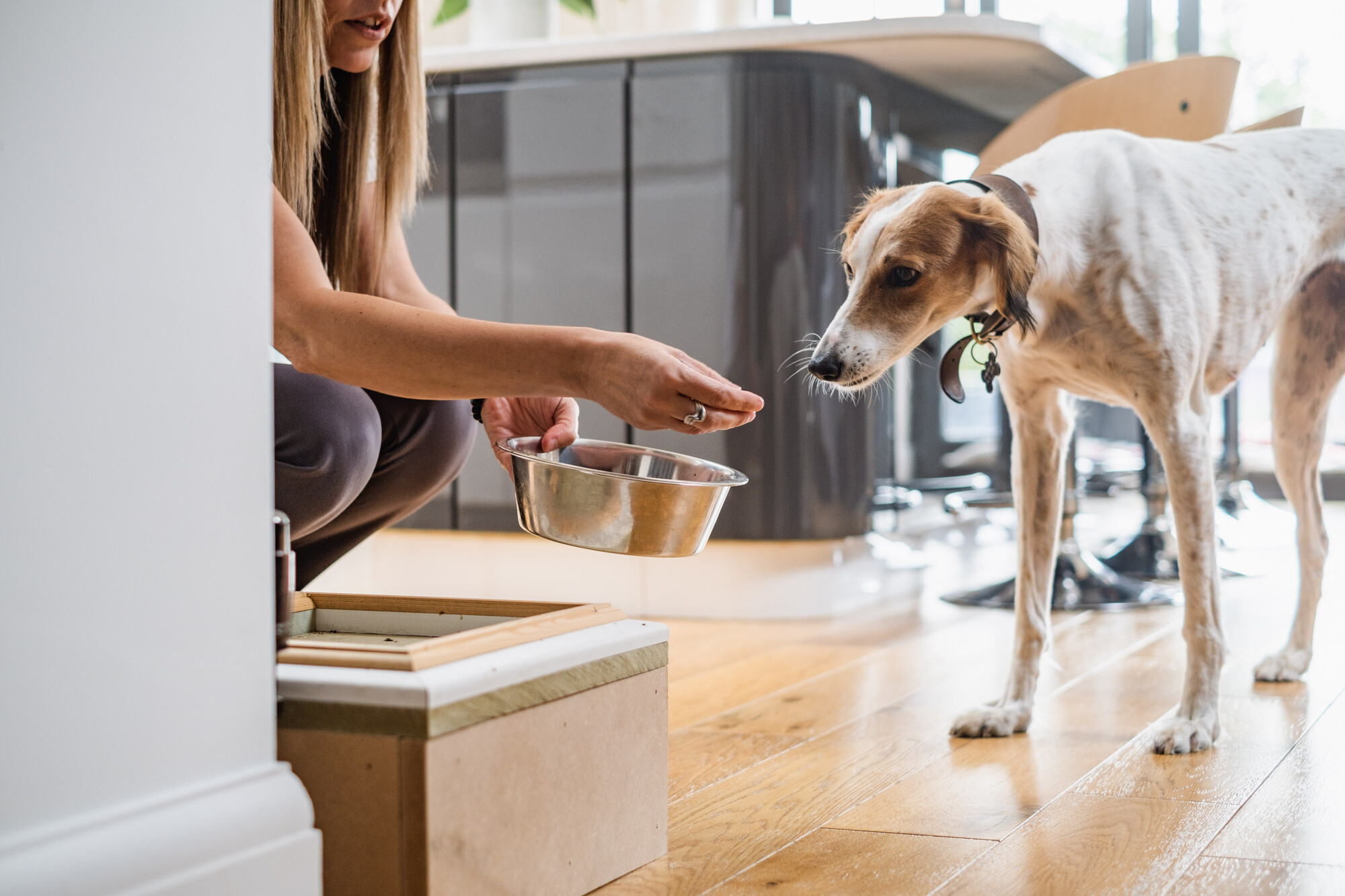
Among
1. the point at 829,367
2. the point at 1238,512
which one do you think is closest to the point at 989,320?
the point at 829,367

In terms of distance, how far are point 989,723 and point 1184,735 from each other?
0.22m

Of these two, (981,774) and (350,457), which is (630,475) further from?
(981,774)

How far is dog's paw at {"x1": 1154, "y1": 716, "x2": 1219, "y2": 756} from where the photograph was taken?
1.34m

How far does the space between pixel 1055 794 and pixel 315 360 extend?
84 cm

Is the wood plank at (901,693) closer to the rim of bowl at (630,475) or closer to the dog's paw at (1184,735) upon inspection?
the dog's paw at (1184,735)

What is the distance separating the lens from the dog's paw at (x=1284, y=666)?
1736 millimetres

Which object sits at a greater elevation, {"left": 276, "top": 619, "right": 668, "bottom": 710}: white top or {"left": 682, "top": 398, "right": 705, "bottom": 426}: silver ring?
{"left": 682, "top": 398, "right": 705, "bottom": 426}: silver ring

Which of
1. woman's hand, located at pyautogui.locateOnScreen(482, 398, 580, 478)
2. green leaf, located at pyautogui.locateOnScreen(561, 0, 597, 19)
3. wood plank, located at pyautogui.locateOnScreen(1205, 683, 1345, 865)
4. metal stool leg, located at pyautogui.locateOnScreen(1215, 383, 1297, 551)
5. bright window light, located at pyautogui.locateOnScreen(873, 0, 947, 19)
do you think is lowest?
metal stool leg, located at pyautogui.locateOnScreen(1215, 383, 1297, 551)

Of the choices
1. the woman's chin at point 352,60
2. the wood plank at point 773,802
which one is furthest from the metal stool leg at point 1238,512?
the woman's chin at point 352,60

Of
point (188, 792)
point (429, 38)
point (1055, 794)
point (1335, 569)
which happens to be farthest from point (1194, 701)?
point (429, 38)

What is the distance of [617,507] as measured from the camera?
98 centimetres

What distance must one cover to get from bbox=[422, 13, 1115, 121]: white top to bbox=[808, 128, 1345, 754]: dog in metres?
0.86

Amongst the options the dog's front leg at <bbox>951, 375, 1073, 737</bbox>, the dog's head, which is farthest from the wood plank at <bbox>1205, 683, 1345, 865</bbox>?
the dog's head

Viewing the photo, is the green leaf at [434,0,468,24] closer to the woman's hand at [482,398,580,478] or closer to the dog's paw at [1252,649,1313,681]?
the woman's hand at [482,398,580,478]
